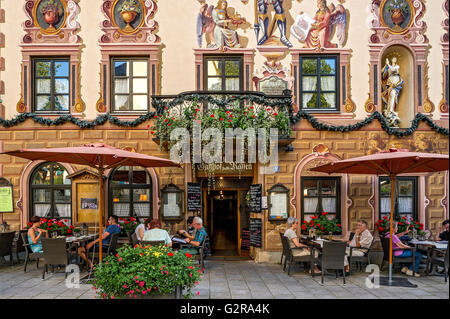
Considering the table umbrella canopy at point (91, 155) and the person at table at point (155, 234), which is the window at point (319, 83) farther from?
the person at table at point (155, 234)

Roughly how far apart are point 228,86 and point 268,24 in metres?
2.25

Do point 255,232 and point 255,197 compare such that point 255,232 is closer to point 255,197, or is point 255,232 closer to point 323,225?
point 255,197

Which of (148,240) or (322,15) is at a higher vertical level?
(322,15)

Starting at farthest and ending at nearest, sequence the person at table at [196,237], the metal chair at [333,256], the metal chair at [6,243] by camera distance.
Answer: the metal chair at [6,243] < the person at table at [196,237] < the metal chair at [333,256]

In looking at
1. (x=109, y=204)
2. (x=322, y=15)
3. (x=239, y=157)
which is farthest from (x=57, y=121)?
(x=322, y=15)

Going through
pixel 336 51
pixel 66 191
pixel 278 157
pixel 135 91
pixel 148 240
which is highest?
pixel 336 51

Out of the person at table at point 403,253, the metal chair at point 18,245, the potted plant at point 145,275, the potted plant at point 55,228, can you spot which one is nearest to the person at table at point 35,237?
the potted plant at point 55,228

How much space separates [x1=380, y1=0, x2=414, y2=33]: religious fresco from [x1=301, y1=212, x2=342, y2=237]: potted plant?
20.2 ft

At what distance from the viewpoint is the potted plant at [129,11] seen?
1172 centimetres

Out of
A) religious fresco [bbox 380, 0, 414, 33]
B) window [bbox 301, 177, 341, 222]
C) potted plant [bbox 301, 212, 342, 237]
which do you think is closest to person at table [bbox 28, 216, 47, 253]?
potted plant [bbox 301, 212, 342, 237]

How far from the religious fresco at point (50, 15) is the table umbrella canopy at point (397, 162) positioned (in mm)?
8976

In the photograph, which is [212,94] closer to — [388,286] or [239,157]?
[239,157]
